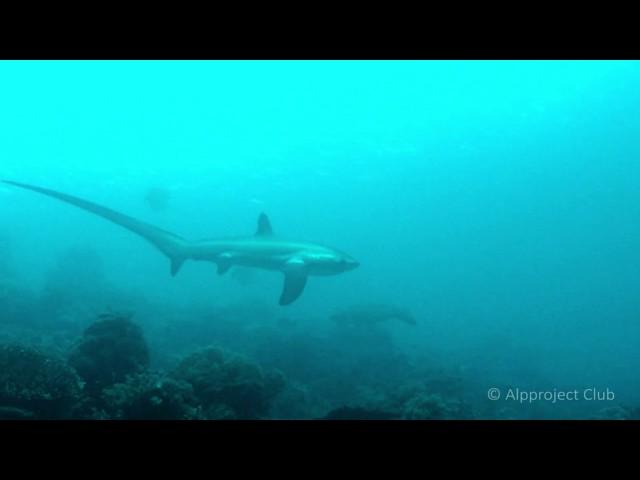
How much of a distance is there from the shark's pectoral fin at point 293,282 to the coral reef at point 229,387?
4.96 metres

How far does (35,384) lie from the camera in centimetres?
568

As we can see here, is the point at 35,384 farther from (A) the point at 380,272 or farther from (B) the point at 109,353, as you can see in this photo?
(A) the point at 380,272

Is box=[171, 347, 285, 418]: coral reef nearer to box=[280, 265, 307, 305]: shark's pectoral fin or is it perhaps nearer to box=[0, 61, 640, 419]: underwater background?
box=[0, 61, 640, 419]: underwater background

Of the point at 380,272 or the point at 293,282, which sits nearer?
the point at 293,282

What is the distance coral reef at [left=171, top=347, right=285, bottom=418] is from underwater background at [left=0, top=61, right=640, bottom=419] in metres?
0.04

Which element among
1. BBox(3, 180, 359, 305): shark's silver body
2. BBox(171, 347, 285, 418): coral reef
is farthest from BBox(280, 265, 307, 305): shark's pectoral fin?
BBox(171, 347, 285, 418): coral reef

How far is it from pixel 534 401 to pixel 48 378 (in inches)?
572

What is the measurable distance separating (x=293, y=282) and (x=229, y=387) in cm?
581

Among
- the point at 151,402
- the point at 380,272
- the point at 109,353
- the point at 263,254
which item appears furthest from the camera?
the point at 380,272

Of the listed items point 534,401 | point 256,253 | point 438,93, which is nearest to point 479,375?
point 534,401

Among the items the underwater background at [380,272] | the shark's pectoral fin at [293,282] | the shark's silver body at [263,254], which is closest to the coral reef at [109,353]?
the underwater background at [380,272]

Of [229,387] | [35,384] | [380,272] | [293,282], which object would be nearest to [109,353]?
[35,384]

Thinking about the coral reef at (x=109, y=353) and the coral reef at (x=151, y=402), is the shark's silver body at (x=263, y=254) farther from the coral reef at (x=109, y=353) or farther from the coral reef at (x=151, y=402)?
the coral reef at (x=151, y=402)
